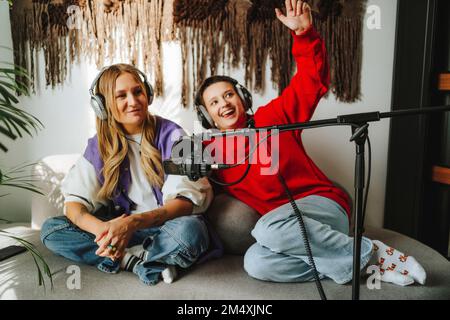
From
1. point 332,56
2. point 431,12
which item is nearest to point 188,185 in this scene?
point 332,56

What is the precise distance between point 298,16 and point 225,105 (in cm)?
36

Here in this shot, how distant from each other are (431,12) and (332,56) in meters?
0.38

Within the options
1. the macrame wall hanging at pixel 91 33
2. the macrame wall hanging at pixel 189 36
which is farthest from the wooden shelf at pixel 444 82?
the macrame wall hanging at pixel 91 33

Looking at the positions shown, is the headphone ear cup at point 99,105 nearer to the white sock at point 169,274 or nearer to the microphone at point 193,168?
the microphone at point 193,168

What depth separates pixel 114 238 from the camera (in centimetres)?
111

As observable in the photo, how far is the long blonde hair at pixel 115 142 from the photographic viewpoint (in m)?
1.29

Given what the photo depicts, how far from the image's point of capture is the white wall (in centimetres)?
157

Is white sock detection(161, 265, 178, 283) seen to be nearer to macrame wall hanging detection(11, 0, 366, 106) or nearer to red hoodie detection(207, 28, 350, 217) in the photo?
red hoodie detection(207, 28, 350, 217)

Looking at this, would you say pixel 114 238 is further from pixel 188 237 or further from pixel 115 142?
pixel 115 142

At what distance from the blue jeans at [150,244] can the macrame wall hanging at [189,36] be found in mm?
611

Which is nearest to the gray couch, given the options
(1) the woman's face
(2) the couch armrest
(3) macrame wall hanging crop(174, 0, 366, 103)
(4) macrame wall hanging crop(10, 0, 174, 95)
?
(2) the couch armrest

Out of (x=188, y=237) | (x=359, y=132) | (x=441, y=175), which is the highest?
(x=359, y=132)

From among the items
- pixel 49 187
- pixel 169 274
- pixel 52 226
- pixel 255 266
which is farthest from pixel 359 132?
pixel 49 187

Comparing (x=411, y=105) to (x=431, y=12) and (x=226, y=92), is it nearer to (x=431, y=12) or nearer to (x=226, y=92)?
(x=431, y=12)
